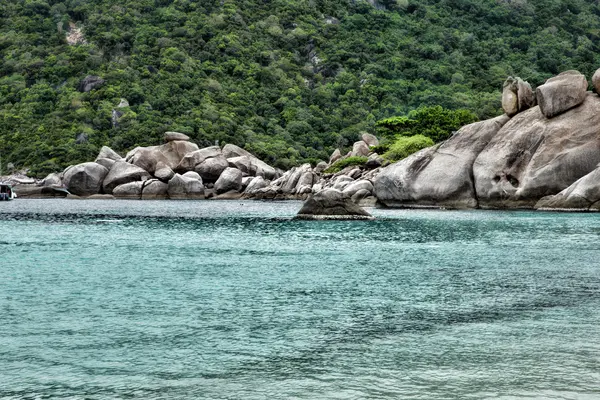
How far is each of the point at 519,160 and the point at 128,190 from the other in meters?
45.3

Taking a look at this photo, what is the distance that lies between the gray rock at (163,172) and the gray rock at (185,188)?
80cm

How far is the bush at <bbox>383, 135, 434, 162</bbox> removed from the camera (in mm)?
62875

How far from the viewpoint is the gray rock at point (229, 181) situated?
244 ft

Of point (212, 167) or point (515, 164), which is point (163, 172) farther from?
point (515, 164)

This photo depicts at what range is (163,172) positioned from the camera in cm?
7462

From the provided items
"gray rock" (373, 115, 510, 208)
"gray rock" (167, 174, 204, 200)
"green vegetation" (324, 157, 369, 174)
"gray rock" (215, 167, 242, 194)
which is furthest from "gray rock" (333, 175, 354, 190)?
"gray rock" (167, 174, 204, 200)

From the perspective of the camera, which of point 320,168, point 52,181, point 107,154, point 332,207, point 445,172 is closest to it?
point 332,207

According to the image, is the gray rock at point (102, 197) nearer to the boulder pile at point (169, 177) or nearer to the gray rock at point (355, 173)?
the boulder pile at point (169, 177)

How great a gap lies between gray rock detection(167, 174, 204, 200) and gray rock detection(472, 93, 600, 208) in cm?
3697

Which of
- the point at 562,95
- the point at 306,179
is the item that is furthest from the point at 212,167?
the point at 562,95

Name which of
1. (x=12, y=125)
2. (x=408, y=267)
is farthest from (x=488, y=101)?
(x=408, y=267)

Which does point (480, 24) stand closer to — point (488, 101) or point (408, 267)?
point (488, 101)

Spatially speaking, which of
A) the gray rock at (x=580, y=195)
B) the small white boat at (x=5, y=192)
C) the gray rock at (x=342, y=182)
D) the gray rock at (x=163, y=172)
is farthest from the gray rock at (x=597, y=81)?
the small white boat at (x=5, y=192)

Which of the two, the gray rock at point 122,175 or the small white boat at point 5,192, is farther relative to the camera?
the small white boat at point 5,192
